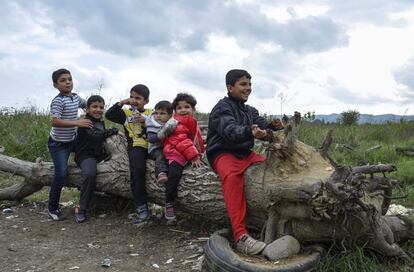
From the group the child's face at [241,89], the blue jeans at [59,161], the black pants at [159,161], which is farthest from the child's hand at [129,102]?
the child's face at [241,89]

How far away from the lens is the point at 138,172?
548 cm

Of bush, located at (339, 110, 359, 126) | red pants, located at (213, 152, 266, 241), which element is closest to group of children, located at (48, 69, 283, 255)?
red pants, located at (213, 152, 266, 241)

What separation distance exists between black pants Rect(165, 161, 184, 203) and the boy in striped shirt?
1.36 metres

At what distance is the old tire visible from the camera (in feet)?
12.7

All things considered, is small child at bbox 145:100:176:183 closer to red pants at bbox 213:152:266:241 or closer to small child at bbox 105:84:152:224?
small child at bbox 105:84:152:224

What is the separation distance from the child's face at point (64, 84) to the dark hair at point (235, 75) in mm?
2246

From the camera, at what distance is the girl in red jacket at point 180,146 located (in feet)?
16.9

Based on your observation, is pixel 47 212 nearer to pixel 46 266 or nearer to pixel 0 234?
pixel 0 234

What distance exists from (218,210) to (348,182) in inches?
60.5

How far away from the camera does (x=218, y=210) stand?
4.97 metres

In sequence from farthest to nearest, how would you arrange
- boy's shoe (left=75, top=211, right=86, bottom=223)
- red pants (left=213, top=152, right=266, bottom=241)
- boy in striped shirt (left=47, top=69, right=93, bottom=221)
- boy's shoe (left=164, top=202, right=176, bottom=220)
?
boy's shoe (left=75, top=211, right=86, bottom=223) < boy in striped shirt (left=47, top=69, right=93, bottom=221) < boy's shoe (left=164, top=202, right=176, bottom=220) < red pants (left=213, top=152, right=266, bottom=241)

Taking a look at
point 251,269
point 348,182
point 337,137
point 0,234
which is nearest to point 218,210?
point 251,269

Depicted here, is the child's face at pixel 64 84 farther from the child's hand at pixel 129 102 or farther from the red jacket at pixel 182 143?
the red jacket at pixel 182 143

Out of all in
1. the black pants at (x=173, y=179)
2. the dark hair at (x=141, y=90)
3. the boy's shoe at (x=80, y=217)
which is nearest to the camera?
the black pants at (x=173, y=179)
